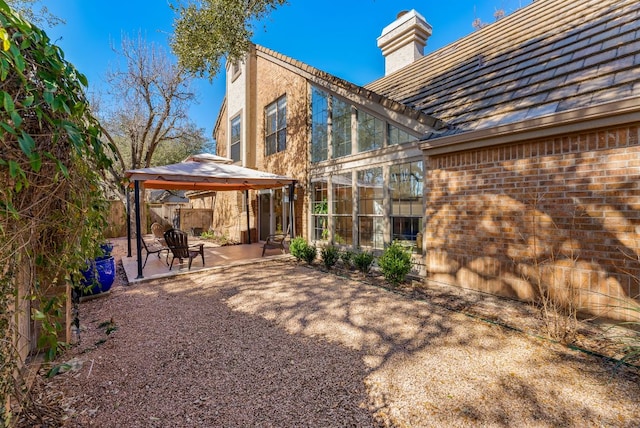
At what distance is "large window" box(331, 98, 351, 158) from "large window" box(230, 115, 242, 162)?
6623 millimetres

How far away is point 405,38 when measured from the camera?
424 inches

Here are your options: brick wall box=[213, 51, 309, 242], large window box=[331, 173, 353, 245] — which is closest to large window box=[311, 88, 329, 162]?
brick wall box=[213, 51, 309, 242]

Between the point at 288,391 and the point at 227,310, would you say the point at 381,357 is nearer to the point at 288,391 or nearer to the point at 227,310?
the point at 288,391

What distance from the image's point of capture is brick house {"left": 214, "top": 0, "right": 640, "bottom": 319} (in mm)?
3734

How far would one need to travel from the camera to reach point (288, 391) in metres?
2.61

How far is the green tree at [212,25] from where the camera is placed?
324 inches

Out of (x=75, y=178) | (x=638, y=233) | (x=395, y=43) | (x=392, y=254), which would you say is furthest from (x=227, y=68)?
(x=638, y=233)

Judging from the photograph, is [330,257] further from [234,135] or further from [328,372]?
[234,135]

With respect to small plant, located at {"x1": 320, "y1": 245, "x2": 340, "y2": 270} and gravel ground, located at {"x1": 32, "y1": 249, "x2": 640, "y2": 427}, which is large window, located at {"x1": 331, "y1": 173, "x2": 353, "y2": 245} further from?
gravel ground, located at {"x1": 32, "y1": 249, "x2": 640, "y2": 427}

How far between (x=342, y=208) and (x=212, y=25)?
6355mm

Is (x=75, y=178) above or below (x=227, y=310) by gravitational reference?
above

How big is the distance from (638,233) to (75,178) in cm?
565

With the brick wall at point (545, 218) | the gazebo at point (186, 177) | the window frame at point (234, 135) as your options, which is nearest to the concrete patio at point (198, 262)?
the gazebo at point (186, 177)

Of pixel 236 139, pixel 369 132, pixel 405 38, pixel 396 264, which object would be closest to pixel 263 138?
pixel 236 139
